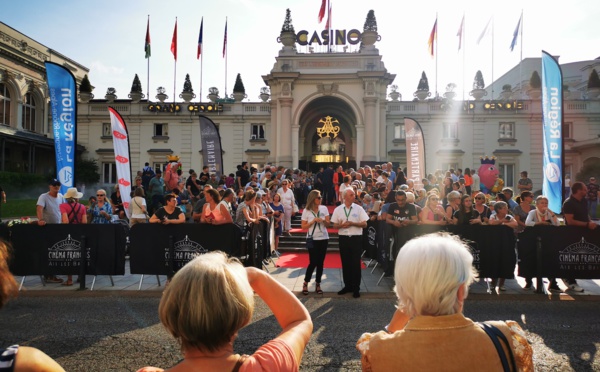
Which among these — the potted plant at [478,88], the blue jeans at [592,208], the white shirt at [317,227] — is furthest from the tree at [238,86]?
the white shirt at [317,227]

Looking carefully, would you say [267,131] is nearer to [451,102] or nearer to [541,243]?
[451,102]

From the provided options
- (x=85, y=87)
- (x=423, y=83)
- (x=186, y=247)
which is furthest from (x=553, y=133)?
(x=85, y=87)

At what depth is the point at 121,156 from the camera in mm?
15219

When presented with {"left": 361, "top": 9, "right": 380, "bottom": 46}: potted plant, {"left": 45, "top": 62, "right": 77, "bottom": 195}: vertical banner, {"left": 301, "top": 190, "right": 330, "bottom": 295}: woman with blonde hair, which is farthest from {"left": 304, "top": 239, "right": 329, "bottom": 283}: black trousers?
{"left": 361, "top": 9, "right": 380, "bottom": 46}: potted plant

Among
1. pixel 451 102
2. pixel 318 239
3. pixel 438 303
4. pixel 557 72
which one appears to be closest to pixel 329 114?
pixel 451 102

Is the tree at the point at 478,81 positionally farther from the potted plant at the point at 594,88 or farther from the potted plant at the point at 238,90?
the potted plant at the point at 238,90

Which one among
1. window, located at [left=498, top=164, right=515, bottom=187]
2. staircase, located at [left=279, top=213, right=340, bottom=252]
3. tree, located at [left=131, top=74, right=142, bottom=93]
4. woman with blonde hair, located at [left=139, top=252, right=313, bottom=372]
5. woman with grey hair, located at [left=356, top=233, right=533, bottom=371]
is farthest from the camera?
tree, located at [left=131, top=74, right=142, bottom=93]

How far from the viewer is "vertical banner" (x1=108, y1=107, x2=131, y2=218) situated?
1510 cm

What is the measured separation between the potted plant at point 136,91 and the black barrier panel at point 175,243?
35.5 metres

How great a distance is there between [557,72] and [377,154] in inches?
919

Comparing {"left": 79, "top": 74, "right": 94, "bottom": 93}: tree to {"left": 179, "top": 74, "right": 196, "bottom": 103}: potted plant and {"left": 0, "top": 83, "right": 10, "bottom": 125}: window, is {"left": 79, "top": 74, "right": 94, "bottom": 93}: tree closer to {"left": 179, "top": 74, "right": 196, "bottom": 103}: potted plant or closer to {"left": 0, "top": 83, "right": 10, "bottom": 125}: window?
Answer: {"left": 0, "top": 83, "right": 10, "bottom": 125}: window

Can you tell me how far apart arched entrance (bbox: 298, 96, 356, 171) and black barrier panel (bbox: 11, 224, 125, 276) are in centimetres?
2971

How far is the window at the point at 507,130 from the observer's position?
38.7 meters

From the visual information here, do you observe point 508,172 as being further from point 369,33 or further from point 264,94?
point 264,94
